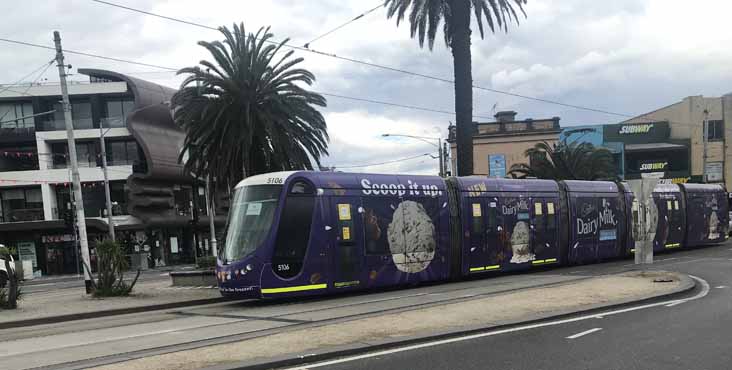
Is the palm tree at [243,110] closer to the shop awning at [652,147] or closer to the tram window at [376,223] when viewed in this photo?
the tram window at [376,223]

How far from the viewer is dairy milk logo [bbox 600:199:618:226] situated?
22.7 meters

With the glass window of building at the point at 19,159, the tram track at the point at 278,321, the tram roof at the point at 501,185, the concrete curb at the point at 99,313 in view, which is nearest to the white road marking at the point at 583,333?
the tram track at the point at 278,321

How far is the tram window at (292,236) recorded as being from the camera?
545 inches

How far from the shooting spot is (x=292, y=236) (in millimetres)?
14039

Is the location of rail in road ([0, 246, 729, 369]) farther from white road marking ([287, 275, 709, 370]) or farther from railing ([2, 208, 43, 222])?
railing ([2, 208, 43, 222])

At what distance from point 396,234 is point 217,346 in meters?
8.16

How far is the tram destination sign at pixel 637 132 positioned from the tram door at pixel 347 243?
178 ft

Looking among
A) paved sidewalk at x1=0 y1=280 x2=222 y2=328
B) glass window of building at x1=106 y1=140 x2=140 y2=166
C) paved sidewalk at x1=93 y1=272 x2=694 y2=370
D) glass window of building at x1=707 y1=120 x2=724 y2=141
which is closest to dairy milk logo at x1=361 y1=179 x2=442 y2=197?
paved sidewalk at x1=93 y1=272 x2=694 y2=370

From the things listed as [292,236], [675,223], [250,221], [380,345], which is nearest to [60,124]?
[250,221]

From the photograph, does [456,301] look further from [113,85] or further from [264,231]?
[113,85]

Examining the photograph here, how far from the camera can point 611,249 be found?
2322cm

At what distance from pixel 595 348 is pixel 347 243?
7.95 meters

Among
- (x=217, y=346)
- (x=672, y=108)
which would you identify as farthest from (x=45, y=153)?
(x=672, y=108)

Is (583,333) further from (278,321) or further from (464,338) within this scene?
(278,321)
